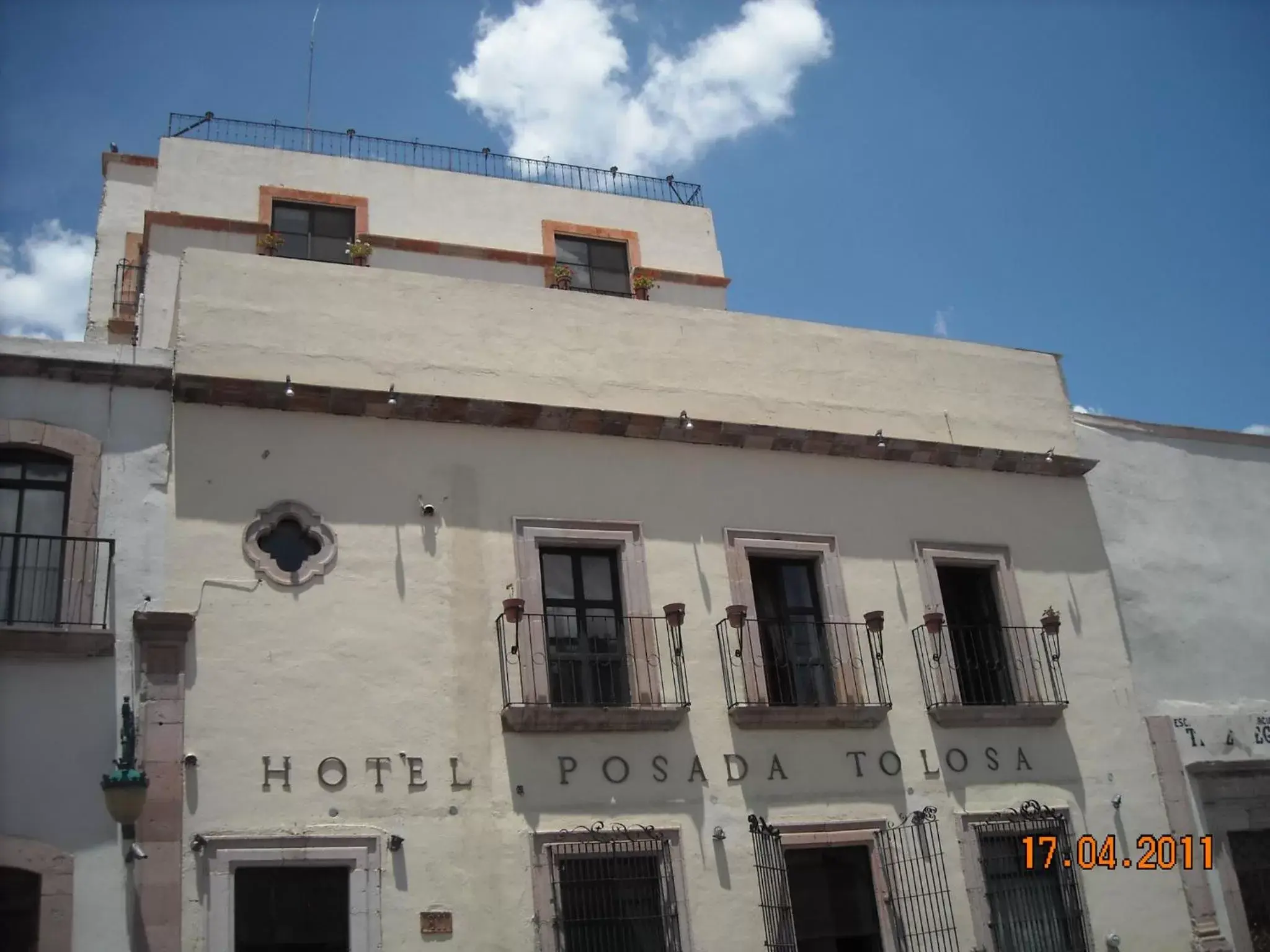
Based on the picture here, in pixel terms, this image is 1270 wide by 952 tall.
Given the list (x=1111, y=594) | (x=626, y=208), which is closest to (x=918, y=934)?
(x=1111, y=594)

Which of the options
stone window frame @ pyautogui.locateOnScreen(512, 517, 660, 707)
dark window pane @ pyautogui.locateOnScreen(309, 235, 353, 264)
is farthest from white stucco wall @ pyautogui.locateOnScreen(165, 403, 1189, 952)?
dark window pane @ pyautogui.locateOnScreen(309, 235, 353, 264)

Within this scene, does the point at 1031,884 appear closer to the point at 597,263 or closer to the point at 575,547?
the point at 575,547

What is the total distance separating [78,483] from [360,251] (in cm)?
586

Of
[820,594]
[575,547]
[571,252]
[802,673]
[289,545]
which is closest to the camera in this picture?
[289,545]

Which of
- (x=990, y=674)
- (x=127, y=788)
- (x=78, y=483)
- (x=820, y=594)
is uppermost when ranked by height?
(x=78, y=483)

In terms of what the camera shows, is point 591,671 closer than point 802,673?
Yes

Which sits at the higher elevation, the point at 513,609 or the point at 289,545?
the point at 289,545

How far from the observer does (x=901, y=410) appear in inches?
603

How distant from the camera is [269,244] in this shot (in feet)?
53.2

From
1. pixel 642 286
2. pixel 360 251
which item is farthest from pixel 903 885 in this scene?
pixel 360 251

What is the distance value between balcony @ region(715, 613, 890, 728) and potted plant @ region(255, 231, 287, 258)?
731 centimetres

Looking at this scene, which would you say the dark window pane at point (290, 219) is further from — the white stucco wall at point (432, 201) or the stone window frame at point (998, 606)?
the stone window frame at point (998, 606)

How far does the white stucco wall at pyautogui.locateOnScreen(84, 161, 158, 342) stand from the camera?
17.4 meters

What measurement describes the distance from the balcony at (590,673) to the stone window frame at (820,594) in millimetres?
743
